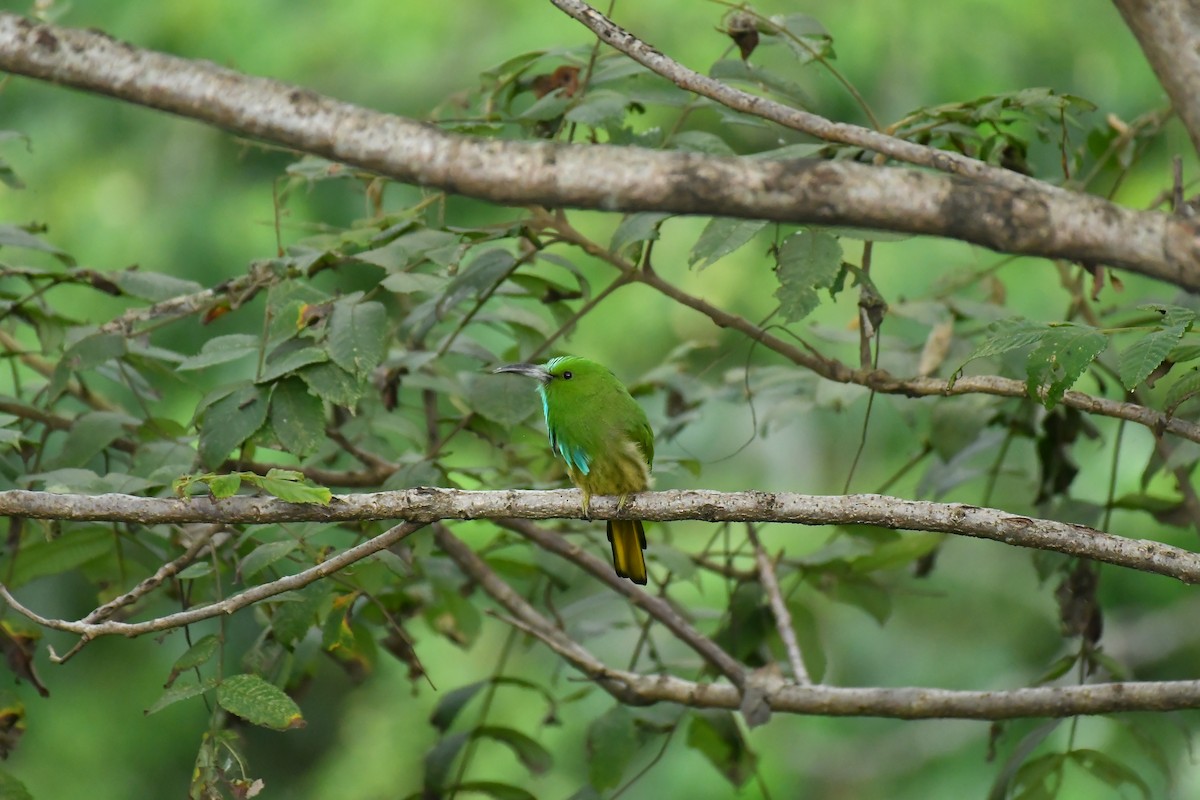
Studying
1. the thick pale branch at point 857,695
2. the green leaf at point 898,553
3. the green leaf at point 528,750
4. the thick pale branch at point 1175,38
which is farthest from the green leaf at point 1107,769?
the thick pale branch at point 1175,38

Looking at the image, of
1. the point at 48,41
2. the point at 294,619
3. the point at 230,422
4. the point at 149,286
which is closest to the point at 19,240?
the point at 149,286

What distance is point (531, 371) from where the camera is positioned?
285 centimetres

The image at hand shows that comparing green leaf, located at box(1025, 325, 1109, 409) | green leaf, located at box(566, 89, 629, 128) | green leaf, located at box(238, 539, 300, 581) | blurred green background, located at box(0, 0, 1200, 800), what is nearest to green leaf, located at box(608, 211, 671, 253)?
green leaf, located at box(566, 89, 629, 128)

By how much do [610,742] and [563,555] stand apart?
44 centimetres

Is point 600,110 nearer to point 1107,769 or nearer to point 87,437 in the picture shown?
point 87,437

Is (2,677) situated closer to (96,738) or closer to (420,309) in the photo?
(96,738)

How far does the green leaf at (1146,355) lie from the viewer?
185cm

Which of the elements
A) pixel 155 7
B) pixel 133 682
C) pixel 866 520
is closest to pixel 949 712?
pixel 866 520

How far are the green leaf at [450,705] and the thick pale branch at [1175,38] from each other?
7.32ft

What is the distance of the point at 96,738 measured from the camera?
6.31 m

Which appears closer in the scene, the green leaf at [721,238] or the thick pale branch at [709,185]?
the thick pale branch at [709,185]

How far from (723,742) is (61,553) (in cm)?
158

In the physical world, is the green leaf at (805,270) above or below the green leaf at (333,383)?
above

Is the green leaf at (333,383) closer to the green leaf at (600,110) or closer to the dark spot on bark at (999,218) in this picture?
the green leaf at (600,110)
